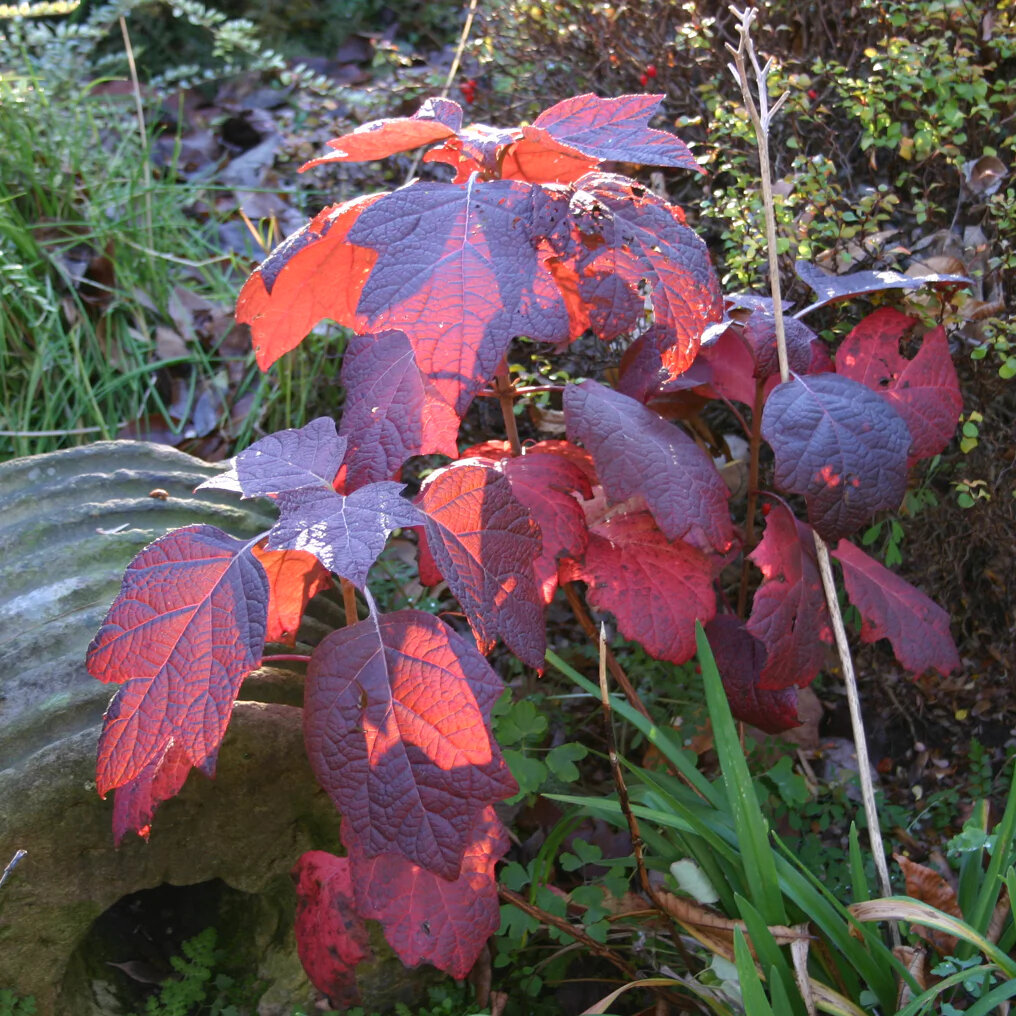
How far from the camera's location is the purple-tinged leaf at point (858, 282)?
1.58m

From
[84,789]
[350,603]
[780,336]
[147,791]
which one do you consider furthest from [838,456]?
[84,789]

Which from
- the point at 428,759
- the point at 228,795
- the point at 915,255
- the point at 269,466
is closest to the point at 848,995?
the point at 428,759

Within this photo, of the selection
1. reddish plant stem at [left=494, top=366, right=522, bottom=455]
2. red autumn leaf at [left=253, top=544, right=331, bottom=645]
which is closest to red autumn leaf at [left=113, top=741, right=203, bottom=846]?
red autumn leaf at [left=253, top=544, right=331, bottom=645]

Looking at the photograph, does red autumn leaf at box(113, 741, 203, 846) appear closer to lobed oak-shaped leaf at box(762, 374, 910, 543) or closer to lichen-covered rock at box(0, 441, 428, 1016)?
lichen-covered rock at box(0, 441, 428, 1016)

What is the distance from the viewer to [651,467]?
144 centimetres

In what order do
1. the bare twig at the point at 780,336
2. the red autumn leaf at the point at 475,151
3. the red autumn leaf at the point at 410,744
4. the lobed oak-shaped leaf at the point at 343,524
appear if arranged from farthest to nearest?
the bare twig at the point at 780,336
the red autumn leaf at the point at 475,151
the red autumn leaf at the point at 410,744
the lobed oak-shaped leaf at the point at 343,524

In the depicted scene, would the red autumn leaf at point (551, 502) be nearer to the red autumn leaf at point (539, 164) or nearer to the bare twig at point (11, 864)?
the red autumn leaf at point (539, 164)

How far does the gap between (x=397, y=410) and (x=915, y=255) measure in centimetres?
123

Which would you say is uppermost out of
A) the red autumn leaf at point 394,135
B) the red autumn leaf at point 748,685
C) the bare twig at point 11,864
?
the red autumn leaf at point 394,135

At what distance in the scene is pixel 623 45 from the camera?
8.16 ft

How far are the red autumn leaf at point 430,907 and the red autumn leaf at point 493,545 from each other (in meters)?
0.30

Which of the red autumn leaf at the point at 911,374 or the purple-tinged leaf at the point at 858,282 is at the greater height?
the purple-tinged leaf at the point at 858,282

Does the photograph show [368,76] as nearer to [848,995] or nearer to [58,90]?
[58,90]

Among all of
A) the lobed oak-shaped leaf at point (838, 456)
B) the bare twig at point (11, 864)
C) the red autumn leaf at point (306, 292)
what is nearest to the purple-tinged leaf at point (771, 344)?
the lobed oak-shaped leaf at point (838, 456)
